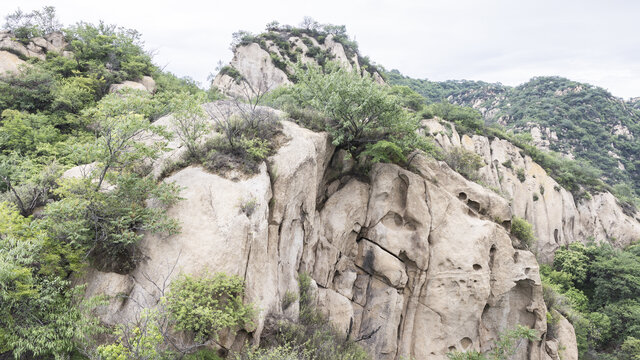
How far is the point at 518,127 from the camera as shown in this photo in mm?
67438

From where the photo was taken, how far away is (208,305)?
23.3 ft

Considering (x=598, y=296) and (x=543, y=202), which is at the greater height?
(x=543, y=202)

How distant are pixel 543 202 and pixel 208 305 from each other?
39.6 metres

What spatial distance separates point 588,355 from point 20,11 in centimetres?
5552

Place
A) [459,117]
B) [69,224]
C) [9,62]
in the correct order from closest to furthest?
[69,224]
[9,62]
[459,117]

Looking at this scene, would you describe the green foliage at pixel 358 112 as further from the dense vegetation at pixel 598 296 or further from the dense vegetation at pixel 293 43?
the dense vegetation at pixel 293 43

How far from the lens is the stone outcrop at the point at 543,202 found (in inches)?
1296

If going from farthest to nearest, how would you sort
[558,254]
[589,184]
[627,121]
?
1. [627,121]
2. [589,184]
3. [558,254]

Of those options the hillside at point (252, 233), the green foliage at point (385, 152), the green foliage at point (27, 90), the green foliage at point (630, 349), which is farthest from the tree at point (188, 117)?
the green foliage at point (630, 349)

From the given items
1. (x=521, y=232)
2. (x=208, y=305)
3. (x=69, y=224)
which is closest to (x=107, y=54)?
(x=69, y=224)

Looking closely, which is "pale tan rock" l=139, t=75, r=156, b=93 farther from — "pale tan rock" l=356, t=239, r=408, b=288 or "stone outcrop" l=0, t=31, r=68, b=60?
"pale tan rock" l=356, t=239, r=408, b=288

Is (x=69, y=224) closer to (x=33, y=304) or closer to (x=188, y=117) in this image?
(x=33, y=304)

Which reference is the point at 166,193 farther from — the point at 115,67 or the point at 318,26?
the point at 318,26

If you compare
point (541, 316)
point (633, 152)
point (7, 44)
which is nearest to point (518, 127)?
point (633, 152)
